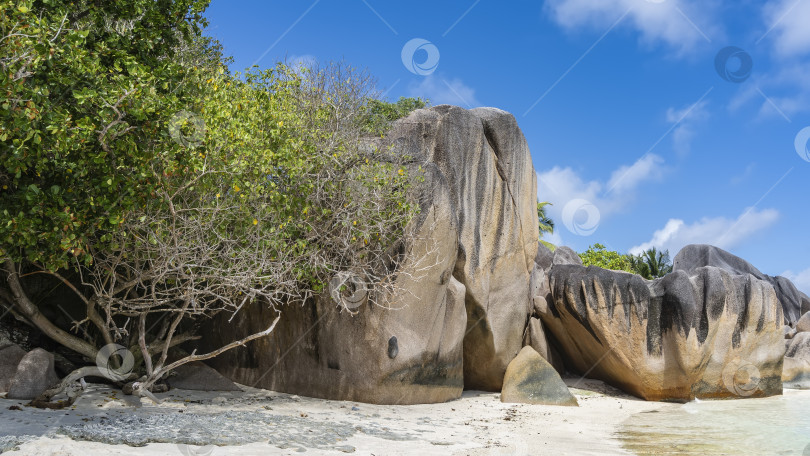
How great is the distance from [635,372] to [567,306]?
7.03 feet

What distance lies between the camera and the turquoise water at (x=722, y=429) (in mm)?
7500

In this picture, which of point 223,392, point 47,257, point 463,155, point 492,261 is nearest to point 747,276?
point 492,261

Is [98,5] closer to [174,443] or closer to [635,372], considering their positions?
[174,443]

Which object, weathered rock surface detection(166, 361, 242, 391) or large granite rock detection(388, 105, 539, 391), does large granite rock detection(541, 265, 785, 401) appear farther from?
weathered rock surface detection(166, 361, 242, 391)

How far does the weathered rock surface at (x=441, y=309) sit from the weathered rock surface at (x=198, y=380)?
0.93 meters

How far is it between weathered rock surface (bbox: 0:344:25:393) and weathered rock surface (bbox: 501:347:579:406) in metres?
8.63

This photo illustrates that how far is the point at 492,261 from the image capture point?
13.3 m

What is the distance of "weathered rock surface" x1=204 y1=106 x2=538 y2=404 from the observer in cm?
996
